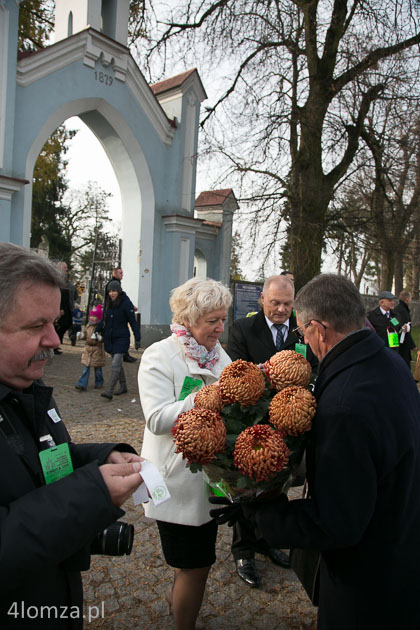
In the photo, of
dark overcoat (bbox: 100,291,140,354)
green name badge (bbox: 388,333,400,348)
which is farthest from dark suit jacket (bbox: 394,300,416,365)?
dark overcoat (bbox: 100,291,140,354)

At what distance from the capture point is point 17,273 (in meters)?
1.35

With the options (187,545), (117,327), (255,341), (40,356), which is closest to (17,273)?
(40,356)

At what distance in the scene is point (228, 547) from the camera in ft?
11.1

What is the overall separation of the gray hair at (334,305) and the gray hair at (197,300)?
75 centimetres

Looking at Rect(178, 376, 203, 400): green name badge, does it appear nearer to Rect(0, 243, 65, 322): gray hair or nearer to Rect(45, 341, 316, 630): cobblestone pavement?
Rect(0, 243, 65, 322): gray hair

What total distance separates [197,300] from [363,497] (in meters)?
1.32

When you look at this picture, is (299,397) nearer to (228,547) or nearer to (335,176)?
(228,547)

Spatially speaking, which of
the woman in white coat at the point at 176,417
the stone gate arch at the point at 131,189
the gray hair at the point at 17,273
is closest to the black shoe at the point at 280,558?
the woman in white coat at the point at 176,417

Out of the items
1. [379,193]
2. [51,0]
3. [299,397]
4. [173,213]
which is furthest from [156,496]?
[51,0]

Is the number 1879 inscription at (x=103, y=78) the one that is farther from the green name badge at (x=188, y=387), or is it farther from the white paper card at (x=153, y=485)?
the white paper card at (x=153, y=485)

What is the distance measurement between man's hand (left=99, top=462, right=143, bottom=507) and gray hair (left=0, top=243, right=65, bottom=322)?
54 cm

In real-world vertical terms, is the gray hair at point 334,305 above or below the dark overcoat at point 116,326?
above

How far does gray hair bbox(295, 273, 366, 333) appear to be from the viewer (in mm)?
1680

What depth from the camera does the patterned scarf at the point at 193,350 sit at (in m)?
2.40
